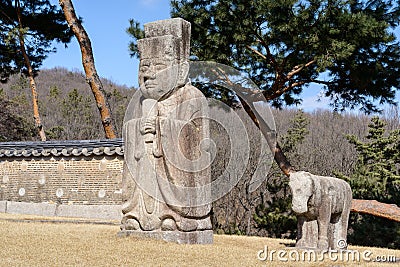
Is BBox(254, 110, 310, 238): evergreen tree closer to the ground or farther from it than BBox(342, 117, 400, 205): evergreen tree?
closer to the ground

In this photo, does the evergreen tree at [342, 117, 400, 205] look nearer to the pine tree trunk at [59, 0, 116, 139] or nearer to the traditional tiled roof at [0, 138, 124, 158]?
the traditional tiled roof at [0, 138, 124, 158]

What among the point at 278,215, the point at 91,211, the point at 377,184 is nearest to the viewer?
the point at 377,184

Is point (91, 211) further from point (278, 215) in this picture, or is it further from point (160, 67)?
point (160, 67)

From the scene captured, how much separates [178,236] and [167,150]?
1153mm

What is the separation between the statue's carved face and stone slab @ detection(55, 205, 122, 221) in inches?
248

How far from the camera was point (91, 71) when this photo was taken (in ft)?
49.1

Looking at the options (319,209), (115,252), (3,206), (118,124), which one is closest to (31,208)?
(3,206)

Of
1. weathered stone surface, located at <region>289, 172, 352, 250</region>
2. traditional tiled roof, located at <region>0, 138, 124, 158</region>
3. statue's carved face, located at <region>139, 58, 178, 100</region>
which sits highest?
statue's carved face, located at <region>139, 58, 178, 100</region>

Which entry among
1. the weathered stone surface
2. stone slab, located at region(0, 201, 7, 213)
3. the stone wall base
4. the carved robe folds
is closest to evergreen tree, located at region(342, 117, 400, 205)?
the weathered stone surface

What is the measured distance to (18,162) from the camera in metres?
14.4

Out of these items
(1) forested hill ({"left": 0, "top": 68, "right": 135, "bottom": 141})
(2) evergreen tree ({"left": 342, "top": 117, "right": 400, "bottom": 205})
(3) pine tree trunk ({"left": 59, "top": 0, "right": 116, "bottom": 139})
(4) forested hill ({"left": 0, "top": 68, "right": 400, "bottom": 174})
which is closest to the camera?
(2) evergreen tree ({"left": 342, "top": 117, "right": 400, "bottom": 205})

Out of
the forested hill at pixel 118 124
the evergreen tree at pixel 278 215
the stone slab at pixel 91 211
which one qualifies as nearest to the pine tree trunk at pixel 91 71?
the stone slab at pixel 91 211

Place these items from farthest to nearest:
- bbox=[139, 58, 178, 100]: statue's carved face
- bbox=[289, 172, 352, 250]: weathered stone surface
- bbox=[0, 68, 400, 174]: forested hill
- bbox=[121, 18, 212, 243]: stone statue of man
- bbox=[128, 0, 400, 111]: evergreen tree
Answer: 1. bbox=[0, 68, 400, 174]: forested hill
2. bbox=[128, 0, 400, 111]: evergreen tree
3. bbox=[139, 58, 178, 100]: statue's carved face
4. bbox=[121, 18, 212, 243]: stone statue of man
5. bbox=[289, 172, 352, 250]: weathered stone surface

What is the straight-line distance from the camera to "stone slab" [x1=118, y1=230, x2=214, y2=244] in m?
7.02
